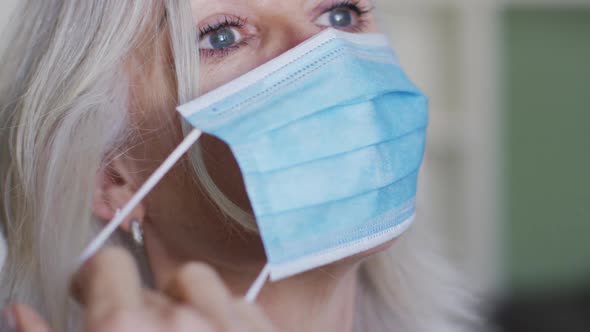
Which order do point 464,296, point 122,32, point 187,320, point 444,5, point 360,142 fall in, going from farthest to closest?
point 444,5 < point 464,296 < point 122,32 < point 360,142 < point 187,320

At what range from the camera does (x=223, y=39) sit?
0.94 metres

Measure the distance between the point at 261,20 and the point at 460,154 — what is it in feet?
8.04

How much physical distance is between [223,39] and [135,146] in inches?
8.2

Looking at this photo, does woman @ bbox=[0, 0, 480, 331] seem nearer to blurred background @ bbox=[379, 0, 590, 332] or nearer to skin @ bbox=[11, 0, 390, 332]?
skin @ bbox=[11, 0, 390, 332]

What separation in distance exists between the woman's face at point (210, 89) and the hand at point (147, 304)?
270mm

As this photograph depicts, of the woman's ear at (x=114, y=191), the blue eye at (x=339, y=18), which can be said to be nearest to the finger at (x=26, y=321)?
the woman's ear at (x=114, y=191)

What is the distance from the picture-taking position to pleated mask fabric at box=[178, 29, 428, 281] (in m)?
0.74

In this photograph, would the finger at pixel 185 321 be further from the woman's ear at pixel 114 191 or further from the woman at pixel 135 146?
the woman's ear at pixel 114 191

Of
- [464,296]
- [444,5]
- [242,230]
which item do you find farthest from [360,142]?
[444,5]

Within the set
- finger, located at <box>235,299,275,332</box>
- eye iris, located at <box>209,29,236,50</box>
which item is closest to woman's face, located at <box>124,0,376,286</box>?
eye iris, located at <box>209,29,236,50</box>

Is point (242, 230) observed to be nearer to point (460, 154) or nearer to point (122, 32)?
point (122, 32)

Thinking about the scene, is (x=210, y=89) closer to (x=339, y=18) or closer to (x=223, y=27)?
(x=223, y=27)

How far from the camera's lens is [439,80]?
127 inches

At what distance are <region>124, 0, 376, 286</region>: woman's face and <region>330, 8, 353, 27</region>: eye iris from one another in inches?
2.2
